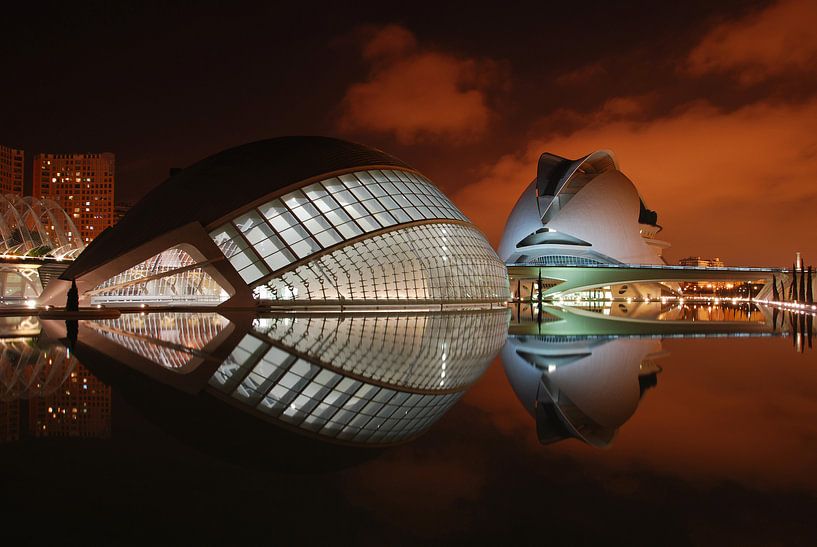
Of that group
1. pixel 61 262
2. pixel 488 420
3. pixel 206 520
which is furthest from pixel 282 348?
pixel 61 262

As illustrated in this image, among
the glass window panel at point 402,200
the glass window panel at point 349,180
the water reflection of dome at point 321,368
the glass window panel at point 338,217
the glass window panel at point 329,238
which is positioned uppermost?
the glass window panel at point 349,180

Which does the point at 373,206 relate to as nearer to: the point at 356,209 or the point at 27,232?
the point at 356,209

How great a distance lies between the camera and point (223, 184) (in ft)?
99.7

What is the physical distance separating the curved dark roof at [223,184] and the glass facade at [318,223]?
2.79ft

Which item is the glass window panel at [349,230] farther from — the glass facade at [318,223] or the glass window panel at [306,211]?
the glass window panel at [306,211]

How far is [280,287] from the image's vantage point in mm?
29344

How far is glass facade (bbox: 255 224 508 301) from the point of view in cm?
2953

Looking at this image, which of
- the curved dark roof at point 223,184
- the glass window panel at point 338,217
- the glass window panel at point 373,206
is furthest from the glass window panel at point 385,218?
the curved dark roof at point 223,184

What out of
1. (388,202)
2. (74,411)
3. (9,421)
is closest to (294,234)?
(388,202)

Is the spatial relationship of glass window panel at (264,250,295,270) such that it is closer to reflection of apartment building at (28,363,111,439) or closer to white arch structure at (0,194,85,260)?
reflection of apartment building at (28,363,111,439)

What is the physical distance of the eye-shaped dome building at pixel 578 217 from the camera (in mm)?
76688

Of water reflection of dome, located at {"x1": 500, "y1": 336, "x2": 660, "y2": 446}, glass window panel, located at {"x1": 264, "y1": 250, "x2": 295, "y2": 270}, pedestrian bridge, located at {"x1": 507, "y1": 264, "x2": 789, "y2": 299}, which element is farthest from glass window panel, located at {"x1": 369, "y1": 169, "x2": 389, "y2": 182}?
pedestrian bridge, located at {"x1": 507, "y1": 264, "x2": 789, "y2": 299}

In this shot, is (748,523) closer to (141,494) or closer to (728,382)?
(141,494)

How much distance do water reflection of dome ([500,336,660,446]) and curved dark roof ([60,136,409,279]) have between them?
59.3ft
